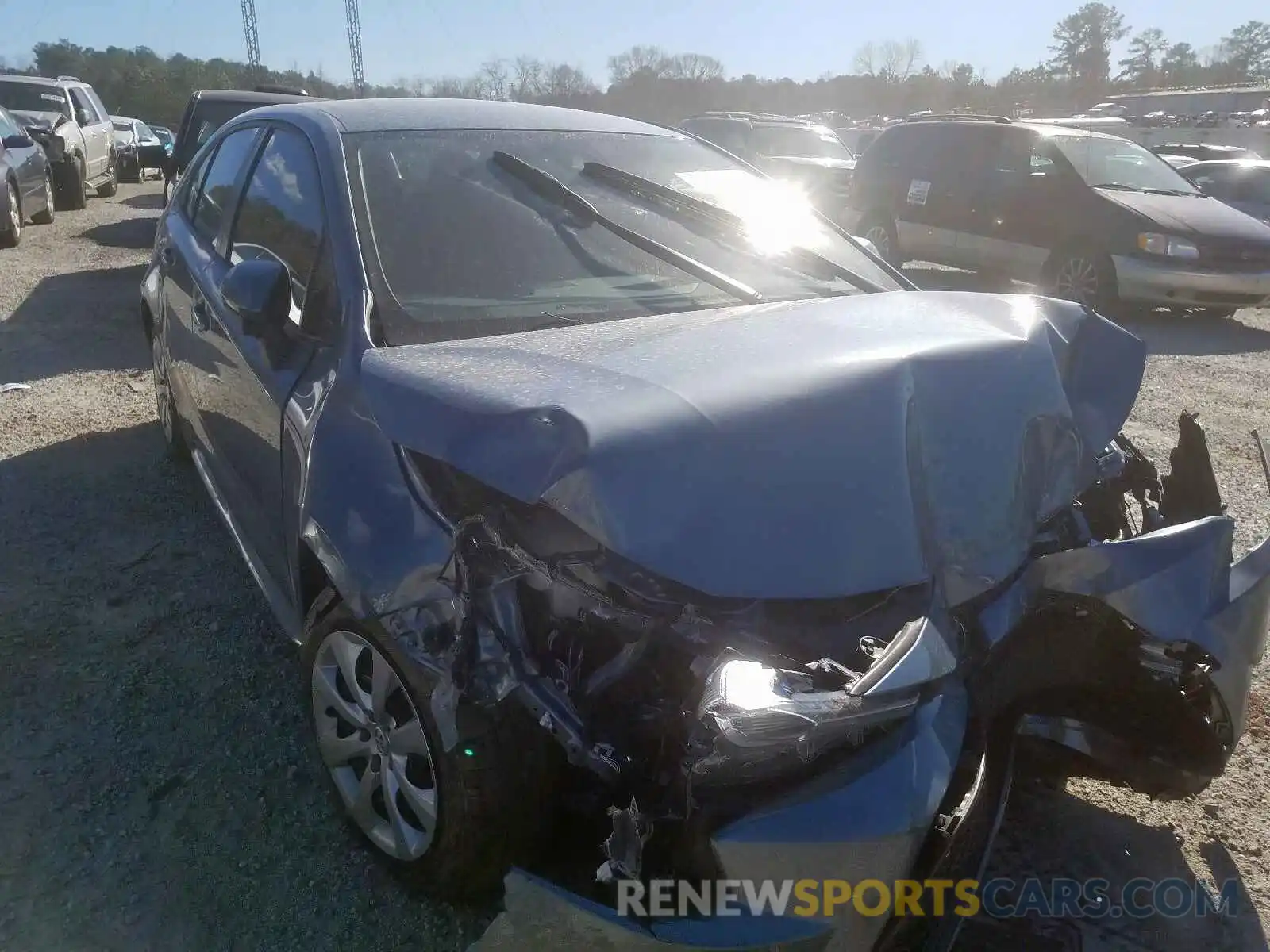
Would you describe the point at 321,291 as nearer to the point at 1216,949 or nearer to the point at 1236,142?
the point at 1216,949

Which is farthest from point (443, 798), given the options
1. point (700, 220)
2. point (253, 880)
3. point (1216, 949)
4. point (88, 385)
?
point (88, 385)

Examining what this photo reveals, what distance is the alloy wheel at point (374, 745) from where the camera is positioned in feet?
7.37

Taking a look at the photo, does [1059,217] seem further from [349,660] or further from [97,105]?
[97,105]

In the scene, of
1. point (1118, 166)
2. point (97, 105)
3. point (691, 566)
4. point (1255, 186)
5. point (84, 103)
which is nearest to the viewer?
point (691, 566)

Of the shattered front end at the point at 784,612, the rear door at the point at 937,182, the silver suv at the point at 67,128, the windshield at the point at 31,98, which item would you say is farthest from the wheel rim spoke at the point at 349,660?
the windshield at the point at 31,98

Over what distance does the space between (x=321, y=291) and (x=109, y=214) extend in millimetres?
14297

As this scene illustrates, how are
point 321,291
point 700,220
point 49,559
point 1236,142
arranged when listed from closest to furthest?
point 321,291
point 700,220
point 49,559
point 1236,142

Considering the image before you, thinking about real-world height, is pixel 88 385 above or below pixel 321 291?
below

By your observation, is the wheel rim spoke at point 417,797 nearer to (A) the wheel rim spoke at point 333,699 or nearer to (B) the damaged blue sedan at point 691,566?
(B) the damaged blue sedan at point 691,566

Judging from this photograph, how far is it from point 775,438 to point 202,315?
2549mm

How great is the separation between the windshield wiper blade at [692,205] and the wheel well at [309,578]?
1.60 metres

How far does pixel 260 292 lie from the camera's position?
2.69 meters

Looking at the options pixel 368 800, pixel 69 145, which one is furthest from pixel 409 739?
pixel 69 145

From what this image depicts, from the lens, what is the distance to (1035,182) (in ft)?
32.9
